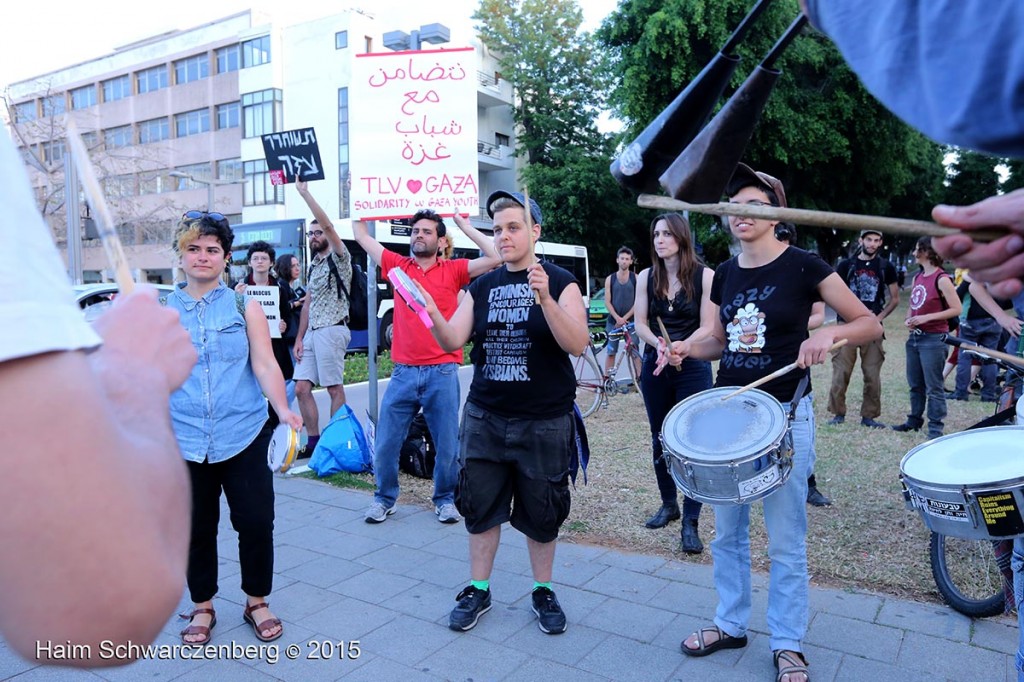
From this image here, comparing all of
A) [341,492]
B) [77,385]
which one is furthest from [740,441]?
[341,492]

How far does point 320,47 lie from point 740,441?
1525 inches

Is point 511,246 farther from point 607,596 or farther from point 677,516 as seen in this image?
point 677,516

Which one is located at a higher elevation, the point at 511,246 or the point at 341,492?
the point at 511,246

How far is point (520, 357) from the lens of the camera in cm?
356

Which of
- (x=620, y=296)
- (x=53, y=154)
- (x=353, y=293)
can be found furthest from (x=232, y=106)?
(x=353, y=293)

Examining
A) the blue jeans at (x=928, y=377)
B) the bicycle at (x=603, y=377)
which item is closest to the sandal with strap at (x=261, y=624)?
the bicycle at (x=603, y=377)

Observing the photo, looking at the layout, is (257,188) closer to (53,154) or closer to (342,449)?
(53,154)

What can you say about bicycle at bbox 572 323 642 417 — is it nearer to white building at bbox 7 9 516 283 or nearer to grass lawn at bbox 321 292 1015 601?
grass lawn at bbox 321 292 1015 601

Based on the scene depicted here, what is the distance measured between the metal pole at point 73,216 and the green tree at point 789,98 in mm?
14432

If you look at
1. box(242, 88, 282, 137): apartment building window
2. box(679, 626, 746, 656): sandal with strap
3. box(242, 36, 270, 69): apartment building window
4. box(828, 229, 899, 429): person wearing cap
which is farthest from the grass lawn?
box(242, 36, 270, 69): apartment building window

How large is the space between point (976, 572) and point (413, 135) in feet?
15.6

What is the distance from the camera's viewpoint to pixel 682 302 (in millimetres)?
5156

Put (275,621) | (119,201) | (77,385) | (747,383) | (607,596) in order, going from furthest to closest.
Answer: (119,201) → (607,596) → (275,621) → (747,383) → (77,385)

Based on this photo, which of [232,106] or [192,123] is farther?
[192,123]
